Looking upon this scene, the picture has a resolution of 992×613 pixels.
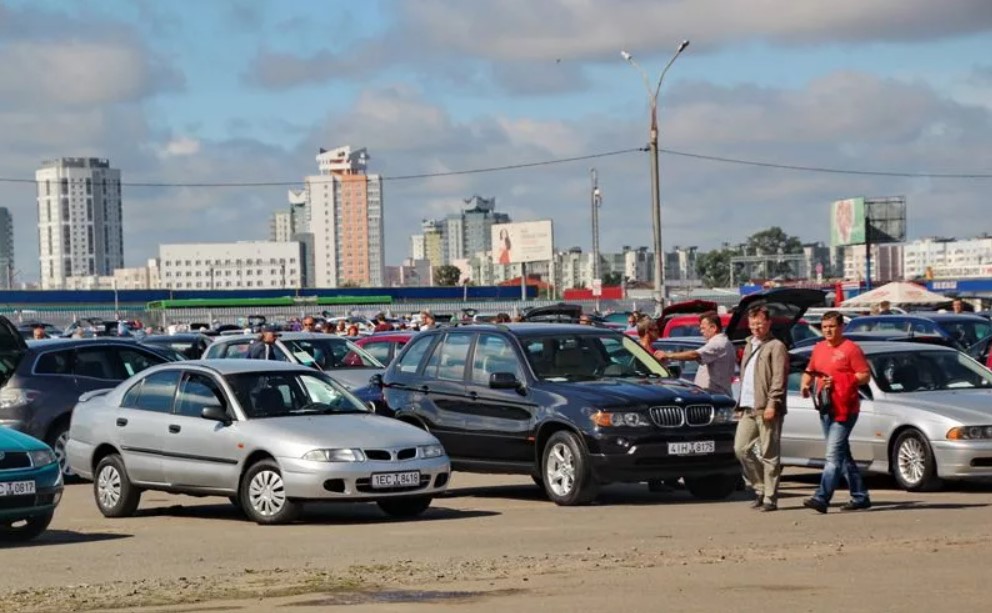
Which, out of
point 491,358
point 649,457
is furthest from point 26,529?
point 649,457

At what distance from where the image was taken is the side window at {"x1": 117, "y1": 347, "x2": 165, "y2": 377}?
72.8ft

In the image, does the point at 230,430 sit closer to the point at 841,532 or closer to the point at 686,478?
the point at 686,478

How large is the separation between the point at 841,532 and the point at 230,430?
5.38 m

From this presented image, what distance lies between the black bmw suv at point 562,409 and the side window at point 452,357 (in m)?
0.01

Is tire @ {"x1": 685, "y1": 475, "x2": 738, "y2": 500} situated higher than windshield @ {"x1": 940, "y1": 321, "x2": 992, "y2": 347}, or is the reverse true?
windshield @ {"x1": 940, "y1": 321, "x2": 992, "y2": 347}

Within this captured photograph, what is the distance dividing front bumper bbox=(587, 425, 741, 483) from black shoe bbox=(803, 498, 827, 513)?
1.25 m

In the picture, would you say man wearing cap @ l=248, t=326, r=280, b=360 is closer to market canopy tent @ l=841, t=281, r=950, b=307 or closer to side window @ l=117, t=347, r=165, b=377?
side window @ l=117, t=347, r=165, b=377

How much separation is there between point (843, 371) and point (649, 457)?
2.05 metres

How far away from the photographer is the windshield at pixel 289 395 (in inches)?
618

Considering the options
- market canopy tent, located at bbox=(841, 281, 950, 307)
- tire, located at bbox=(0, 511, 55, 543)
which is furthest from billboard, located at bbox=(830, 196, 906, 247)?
tire, located at bbox=(0, 511, 55, 543)

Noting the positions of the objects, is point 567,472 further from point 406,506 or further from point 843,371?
point 843,371

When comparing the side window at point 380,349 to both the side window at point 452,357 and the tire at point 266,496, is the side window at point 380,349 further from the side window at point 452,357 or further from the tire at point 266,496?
the tire at point 266,496

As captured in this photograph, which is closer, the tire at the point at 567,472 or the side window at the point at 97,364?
the tire at the point at 567,472

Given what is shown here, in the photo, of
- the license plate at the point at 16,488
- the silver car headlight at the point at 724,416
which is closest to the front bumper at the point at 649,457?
the silver car headlight at the point at 724,416
